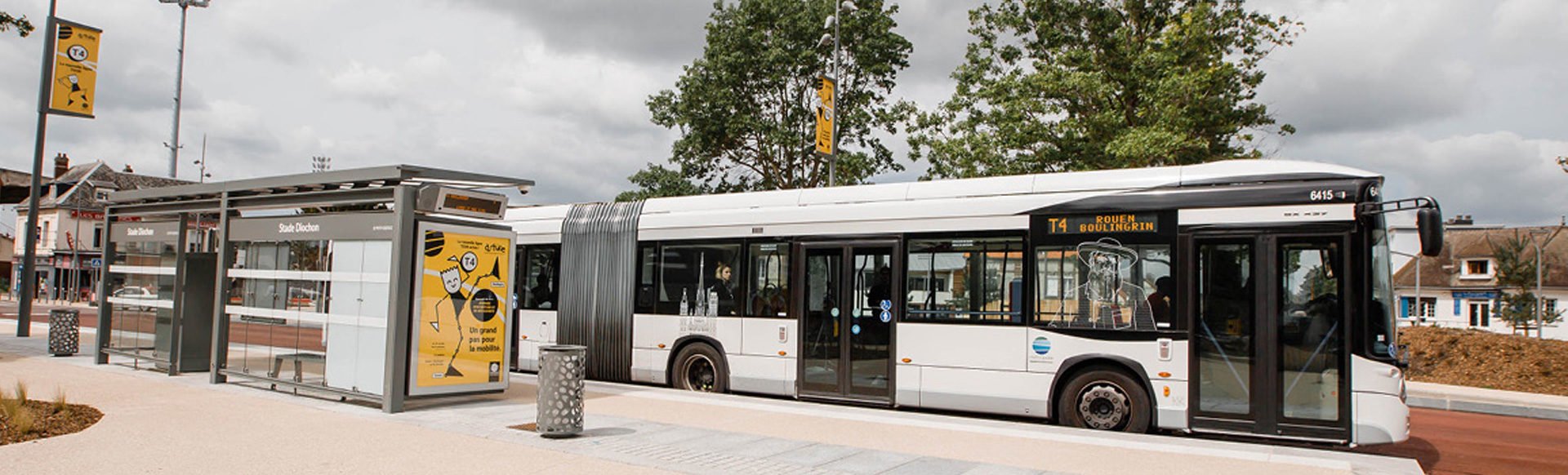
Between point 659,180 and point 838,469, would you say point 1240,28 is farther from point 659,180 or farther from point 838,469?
point 838,469

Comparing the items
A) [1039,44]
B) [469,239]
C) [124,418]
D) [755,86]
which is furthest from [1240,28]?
[124,418]

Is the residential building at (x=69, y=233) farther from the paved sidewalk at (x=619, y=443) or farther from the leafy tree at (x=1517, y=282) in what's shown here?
the leafy tree at (x=1517, y=282)

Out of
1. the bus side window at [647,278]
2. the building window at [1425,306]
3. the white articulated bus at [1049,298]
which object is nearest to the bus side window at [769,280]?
the white articulated bus at [1049,298]

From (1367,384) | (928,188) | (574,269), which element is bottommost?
(1367,384)

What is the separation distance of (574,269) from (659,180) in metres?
16.2

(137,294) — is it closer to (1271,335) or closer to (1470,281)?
(1271,335)

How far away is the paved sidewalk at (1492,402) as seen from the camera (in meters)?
15.0

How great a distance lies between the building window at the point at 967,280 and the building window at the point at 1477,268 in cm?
6072

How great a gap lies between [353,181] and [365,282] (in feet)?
3.98

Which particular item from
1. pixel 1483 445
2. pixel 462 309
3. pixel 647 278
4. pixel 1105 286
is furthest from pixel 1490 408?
pixel 462 309

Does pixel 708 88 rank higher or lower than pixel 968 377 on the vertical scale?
higher

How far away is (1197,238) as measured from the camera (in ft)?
33.3

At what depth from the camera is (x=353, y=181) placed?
11609 millimetres

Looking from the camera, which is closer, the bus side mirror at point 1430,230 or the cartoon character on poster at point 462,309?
the bus side mirror at point 1430,230
